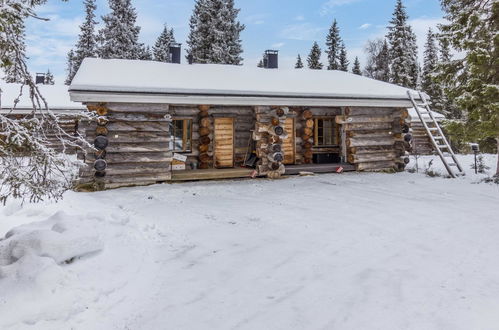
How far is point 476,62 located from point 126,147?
391 inches

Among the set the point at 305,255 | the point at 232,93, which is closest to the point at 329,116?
the point at 232,93

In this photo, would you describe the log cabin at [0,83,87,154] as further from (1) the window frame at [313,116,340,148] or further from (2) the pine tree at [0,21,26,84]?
(2) the pine tree at [0,21,26,84]

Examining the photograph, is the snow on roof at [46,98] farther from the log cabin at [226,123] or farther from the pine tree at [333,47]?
the pine tree at [333,47]

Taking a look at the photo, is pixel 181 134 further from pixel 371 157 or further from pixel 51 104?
pixel 51 104

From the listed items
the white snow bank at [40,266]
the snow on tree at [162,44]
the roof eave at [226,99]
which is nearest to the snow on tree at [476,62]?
the roof eave at [226,99]

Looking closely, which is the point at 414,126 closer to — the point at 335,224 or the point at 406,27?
the point at 406,27

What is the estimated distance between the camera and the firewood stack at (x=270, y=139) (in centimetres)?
1134

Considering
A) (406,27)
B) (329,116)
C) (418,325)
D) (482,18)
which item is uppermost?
(406,27)

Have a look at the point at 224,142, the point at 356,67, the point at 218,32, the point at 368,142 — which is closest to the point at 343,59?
the point at 356,67

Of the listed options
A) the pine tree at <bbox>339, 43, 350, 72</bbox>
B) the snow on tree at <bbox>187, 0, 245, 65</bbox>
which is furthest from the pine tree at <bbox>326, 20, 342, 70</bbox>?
the snow on tree at <bbox>187, 0, 245, 65</bbox>

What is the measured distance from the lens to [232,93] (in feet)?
34.0

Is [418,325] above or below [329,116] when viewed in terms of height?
below

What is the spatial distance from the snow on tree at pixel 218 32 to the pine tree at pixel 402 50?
1312 centimetres

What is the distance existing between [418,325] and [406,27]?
31.8m
